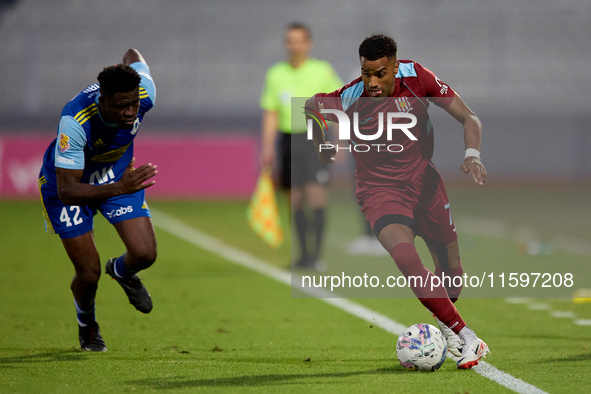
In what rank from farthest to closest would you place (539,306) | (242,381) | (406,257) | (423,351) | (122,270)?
(539,306)
(122,270)
(423,351)
(406,257)
(242,381)

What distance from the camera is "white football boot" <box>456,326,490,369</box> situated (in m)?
4.72

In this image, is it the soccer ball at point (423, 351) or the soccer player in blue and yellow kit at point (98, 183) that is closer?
the soccer ball at point (423, 351)

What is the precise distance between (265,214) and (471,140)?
5741 millimetres

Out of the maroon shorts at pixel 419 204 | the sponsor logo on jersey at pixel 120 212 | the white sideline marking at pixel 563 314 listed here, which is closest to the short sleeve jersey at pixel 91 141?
the sponsor logo on jersey at pixel 120 212

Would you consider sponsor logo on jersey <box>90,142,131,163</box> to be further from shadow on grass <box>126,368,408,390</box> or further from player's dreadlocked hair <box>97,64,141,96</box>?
shadow on grass <box>126,368,408,390</box>

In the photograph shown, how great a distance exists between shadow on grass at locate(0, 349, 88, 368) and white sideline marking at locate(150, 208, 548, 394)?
2.33 m

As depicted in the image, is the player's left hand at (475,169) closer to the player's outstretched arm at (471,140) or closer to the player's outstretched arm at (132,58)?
the player's outstretched arm at (471,140)

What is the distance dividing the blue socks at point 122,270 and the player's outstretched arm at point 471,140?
95.4 inches

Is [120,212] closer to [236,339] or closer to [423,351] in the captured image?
[236,339]

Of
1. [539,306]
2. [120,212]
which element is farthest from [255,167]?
[120,212]

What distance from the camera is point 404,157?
506cm

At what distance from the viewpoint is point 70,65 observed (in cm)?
2378

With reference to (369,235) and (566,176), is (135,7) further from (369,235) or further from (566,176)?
(369,235)

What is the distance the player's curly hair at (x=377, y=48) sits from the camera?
473cm
